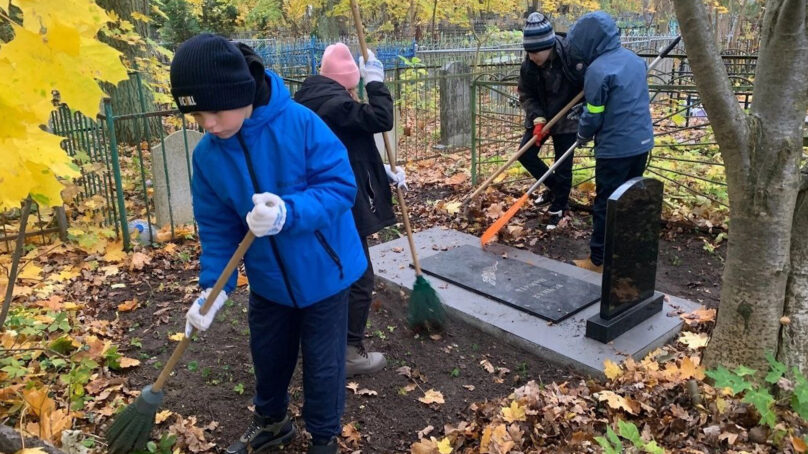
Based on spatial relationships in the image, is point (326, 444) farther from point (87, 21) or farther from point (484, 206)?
point (484, 206)

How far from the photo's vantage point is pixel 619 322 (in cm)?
370

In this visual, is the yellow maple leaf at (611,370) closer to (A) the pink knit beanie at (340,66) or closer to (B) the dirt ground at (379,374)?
(B) the dirt ground at (379,374)

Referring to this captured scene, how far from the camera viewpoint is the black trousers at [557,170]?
5.82 metres

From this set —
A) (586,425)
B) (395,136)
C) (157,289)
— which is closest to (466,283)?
(586,425)

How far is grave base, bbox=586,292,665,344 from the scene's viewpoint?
12.0ft

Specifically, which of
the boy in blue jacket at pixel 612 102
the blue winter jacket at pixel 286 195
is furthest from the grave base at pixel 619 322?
the blue winter jacket at pixel 286 195

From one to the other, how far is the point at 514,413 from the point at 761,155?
166cm

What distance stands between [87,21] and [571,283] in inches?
144

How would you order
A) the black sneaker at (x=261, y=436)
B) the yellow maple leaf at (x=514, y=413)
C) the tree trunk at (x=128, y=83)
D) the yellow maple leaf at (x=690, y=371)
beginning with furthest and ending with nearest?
the tree trunk at (x=128, y=83), the yellow maple leaf at (x=690, y=371), the yellow maple leaf at (x=514, y=413), the black sneaker at (x=261, y=436)

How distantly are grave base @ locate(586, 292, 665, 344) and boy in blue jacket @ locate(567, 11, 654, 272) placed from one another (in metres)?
1.19

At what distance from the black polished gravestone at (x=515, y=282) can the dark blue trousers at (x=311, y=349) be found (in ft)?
5.90

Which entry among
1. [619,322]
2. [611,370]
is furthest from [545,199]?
[611,370]

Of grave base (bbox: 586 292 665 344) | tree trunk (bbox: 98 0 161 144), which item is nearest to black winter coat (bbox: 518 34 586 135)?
grave base (bbox: 586 292 665 344)

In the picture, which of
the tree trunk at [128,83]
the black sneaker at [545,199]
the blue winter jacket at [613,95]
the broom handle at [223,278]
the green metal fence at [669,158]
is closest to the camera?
the broom handle at [223,278]
